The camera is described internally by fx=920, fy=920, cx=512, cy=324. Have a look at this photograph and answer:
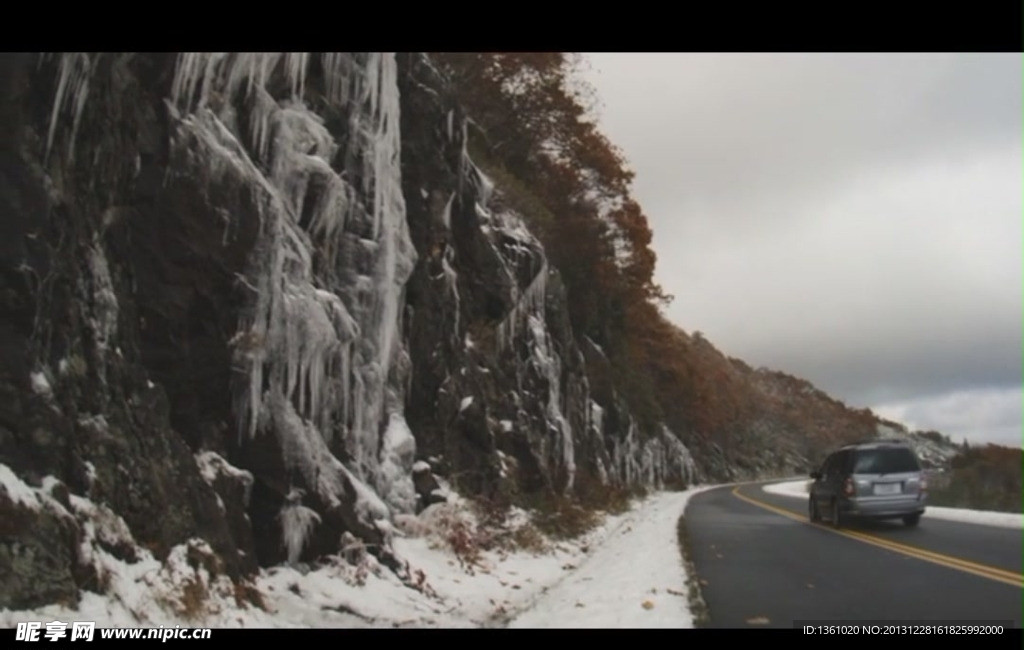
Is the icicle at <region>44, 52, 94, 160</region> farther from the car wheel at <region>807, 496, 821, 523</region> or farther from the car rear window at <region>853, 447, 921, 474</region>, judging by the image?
the car wheel at <region>807, 496, 821, 523</region>

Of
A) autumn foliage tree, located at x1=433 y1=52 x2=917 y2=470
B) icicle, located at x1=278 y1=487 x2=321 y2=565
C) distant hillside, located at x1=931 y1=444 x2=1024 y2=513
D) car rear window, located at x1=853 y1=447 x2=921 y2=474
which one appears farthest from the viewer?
autumn foliage tree, located at x1=433 y1=52 x2=917 y2=470

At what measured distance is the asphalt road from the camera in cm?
901

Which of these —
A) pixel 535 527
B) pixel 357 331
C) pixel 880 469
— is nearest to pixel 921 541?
pixel 880 469

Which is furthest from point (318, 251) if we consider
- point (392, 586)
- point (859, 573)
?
point (859, 573)

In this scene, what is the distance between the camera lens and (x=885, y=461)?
60.1ft

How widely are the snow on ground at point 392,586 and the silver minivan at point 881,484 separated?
4.08 m

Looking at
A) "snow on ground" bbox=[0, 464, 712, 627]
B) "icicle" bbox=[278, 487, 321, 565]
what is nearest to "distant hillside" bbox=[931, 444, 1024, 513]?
"snow on ground" bbox=[0, 464, 712, 627]

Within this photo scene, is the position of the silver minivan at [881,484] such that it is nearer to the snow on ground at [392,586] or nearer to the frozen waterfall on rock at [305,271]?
the snow on ground at [392,586]

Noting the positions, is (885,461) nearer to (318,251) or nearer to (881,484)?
(881,484)

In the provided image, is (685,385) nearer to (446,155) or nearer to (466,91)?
(466,91)

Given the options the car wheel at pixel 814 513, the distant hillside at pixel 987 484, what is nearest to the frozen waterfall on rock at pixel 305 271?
the car wheel at pixel 814 513

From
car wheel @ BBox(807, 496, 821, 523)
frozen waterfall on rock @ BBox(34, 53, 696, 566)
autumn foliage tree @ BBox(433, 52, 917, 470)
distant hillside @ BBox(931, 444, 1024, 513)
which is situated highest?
autumn foliage tree @ BBox(433, 52, 917, 470)

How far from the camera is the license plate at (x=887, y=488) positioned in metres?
18.1

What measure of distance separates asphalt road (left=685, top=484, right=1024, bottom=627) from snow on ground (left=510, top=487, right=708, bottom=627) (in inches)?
15.3
